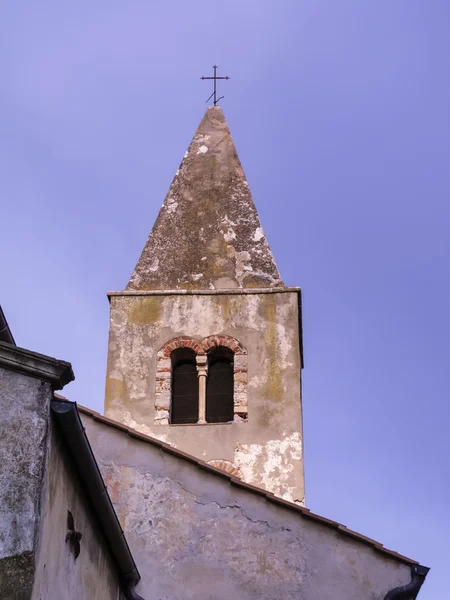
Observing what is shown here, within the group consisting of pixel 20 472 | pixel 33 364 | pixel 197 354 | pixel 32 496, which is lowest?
pixel 32 496

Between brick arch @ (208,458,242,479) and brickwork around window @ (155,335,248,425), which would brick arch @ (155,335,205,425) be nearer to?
brickwork around window @ (155,335,248,425)

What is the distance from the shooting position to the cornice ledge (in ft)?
22.6

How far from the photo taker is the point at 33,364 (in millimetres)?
6918

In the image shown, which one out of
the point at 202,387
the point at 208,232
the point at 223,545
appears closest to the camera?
the point at 223,545

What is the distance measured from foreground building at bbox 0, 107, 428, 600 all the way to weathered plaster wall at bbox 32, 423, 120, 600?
0.03 m

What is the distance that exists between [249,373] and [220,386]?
1.80ft

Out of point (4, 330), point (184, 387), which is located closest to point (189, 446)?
point (184, 387)

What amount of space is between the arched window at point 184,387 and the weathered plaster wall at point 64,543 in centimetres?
681

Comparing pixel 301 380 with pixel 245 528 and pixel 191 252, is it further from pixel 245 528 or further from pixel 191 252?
pixel 245 528

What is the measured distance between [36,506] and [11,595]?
1.87ft

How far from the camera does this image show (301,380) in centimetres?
1694

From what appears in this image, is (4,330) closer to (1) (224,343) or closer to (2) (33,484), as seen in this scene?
(2) (33,484)

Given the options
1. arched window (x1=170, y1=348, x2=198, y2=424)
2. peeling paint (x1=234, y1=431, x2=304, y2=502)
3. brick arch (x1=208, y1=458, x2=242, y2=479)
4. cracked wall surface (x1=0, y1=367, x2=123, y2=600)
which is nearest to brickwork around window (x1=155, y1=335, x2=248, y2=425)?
arched window (x1=170, y1=348, x2=198, y2=424)

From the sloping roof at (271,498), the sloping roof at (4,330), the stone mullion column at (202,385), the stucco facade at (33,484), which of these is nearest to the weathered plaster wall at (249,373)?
the stone mullion column at (202,385)
